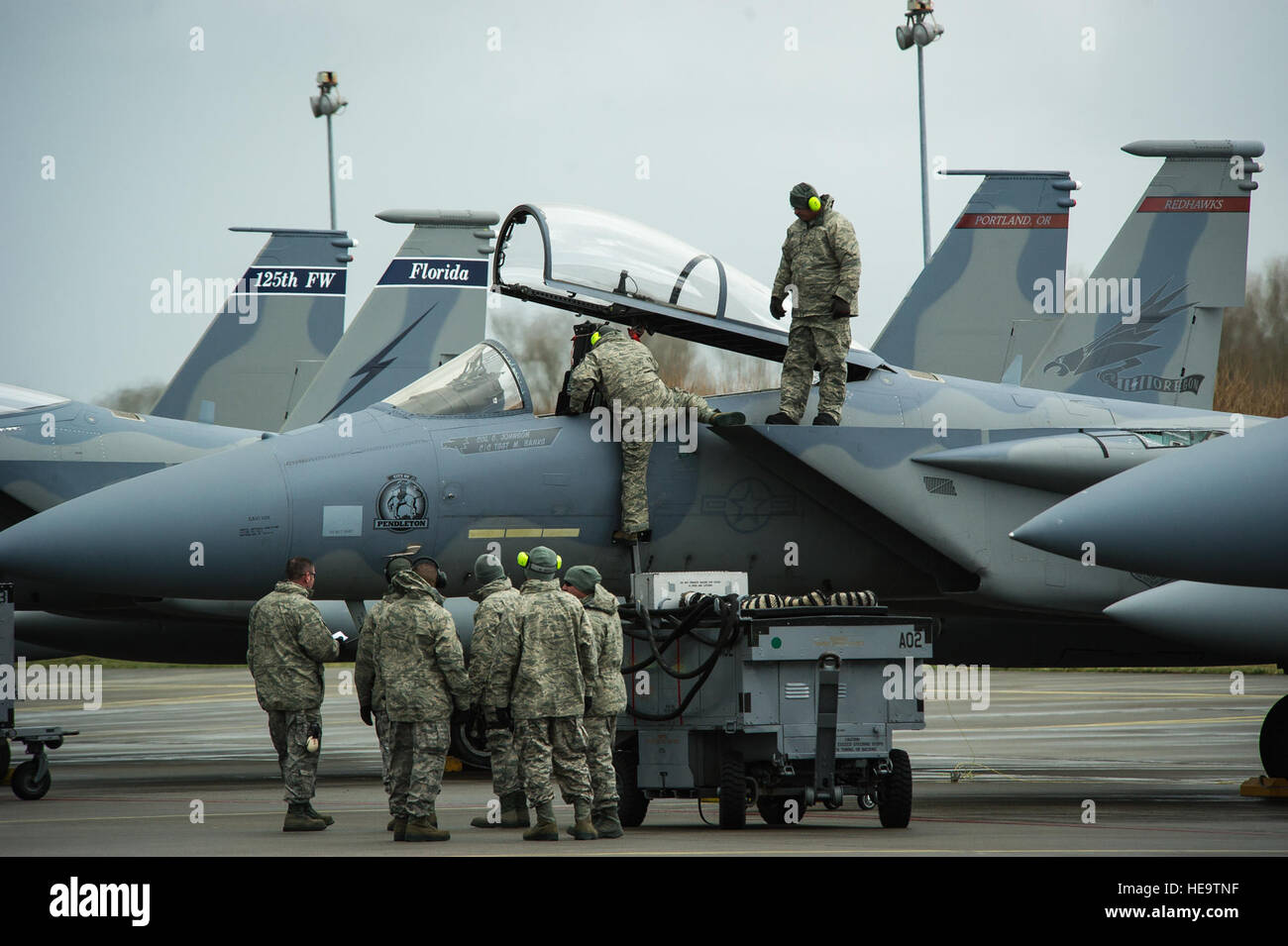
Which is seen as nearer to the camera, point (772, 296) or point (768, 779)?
point (768, 779)

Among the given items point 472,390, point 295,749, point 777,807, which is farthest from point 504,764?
point 472,390

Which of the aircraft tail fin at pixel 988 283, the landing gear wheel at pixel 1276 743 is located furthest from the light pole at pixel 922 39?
the landing gear wheel at pixel 1276 743

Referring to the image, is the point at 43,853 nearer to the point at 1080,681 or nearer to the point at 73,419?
the point at 73,419

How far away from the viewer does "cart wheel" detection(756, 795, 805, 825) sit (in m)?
8.74

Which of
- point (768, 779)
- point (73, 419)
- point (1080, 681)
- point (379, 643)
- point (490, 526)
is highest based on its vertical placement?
point (73, 419)

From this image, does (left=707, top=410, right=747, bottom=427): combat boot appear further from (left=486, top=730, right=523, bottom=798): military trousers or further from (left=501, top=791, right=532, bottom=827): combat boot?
(left=501, top=791, right=532, bottom=827): combat boot

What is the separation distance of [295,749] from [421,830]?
1.23m

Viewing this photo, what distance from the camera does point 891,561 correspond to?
11156 millimetres

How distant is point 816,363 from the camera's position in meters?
10.8

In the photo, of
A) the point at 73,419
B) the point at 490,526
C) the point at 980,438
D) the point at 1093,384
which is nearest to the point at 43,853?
the point at 490,526

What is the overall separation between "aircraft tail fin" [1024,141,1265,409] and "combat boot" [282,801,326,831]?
1106 centimetres

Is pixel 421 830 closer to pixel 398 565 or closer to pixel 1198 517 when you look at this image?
pixel 398 565
